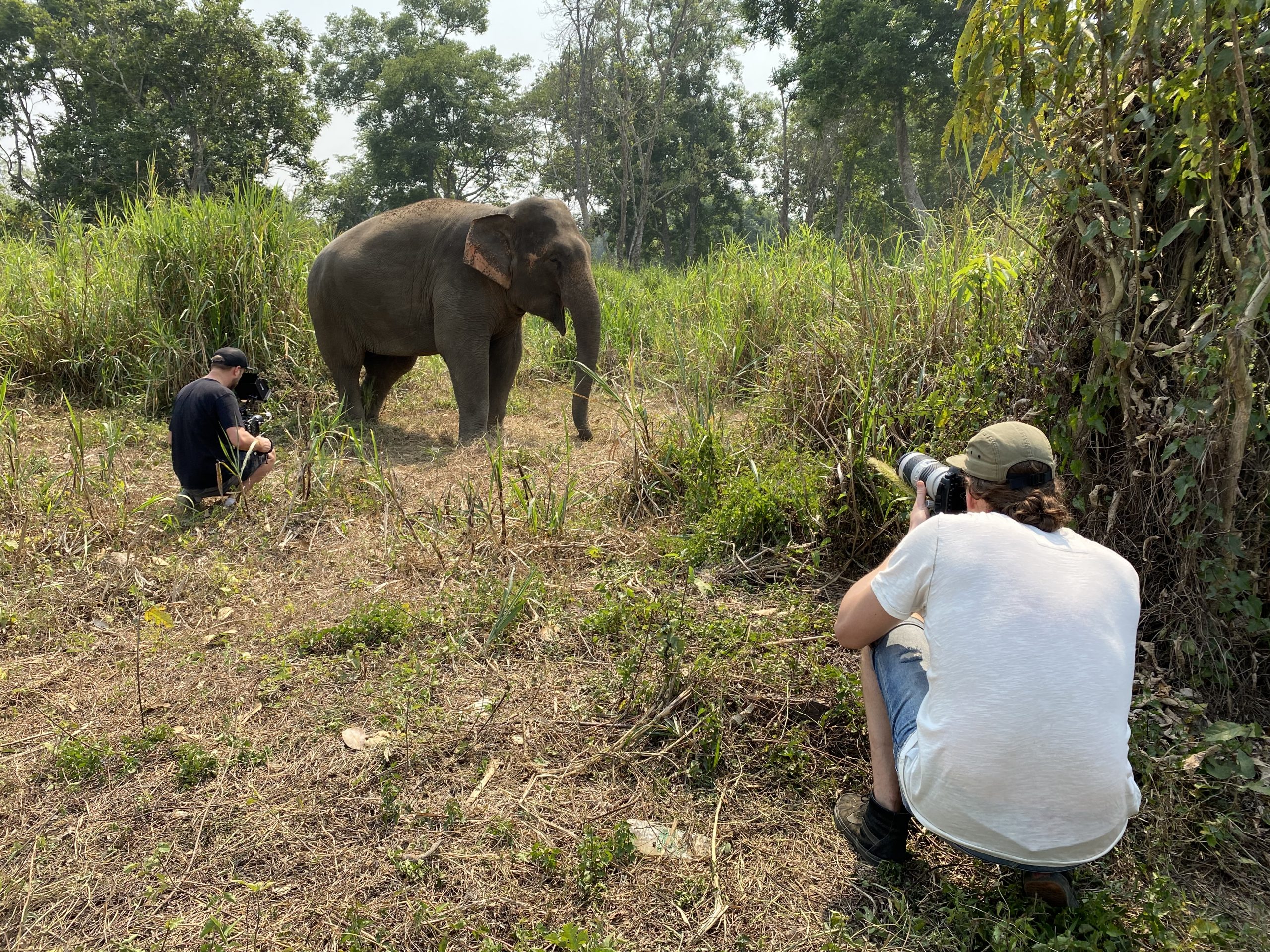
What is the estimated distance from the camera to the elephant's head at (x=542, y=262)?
6684 mm

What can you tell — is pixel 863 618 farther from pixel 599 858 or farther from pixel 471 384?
pixel 471 384

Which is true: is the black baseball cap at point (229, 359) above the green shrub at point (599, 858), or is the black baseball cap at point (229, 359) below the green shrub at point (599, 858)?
above

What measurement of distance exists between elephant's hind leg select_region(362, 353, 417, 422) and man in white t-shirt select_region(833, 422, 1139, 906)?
6.85 meters

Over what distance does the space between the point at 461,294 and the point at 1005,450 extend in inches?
215

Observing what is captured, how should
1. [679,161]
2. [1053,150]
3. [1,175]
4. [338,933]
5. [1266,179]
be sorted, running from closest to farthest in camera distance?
[338,933]
[1266,179]
[1053,150]
[1,175]
[679,161]

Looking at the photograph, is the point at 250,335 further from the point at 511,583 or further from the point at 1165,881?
the point at 1165,881

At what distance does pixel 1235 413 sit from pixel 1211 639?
0.76 metres

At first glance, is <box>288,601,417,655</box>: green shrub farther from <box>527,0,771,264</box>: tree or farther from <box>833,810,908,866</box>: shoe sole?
<box>527,0,771,264</box>: tree

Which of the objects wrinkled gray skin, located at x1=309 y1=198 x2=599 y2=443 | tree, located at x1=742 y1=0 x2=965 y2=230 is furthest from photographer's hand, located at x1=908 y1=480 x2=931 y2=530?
tree, located at x1=742 y1=0 x2=965 y2=230

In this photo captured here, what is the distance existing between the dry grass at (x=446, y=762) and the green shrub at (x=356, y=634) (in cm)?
6

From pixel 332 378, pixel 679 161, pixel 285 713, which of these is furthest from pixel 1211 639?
pixel 679 161

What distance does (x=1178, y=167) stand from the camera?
260cm

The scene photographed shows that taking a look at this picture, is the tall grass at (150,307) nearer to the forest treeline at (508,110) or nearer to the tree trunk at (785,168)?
the forest treeline at (508,110)

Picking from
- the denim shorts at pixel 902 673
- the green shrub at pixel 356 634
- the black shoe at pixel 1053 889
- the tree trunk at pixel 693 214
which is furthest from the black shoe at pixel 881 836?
the tree trunk at pixel 693 214
